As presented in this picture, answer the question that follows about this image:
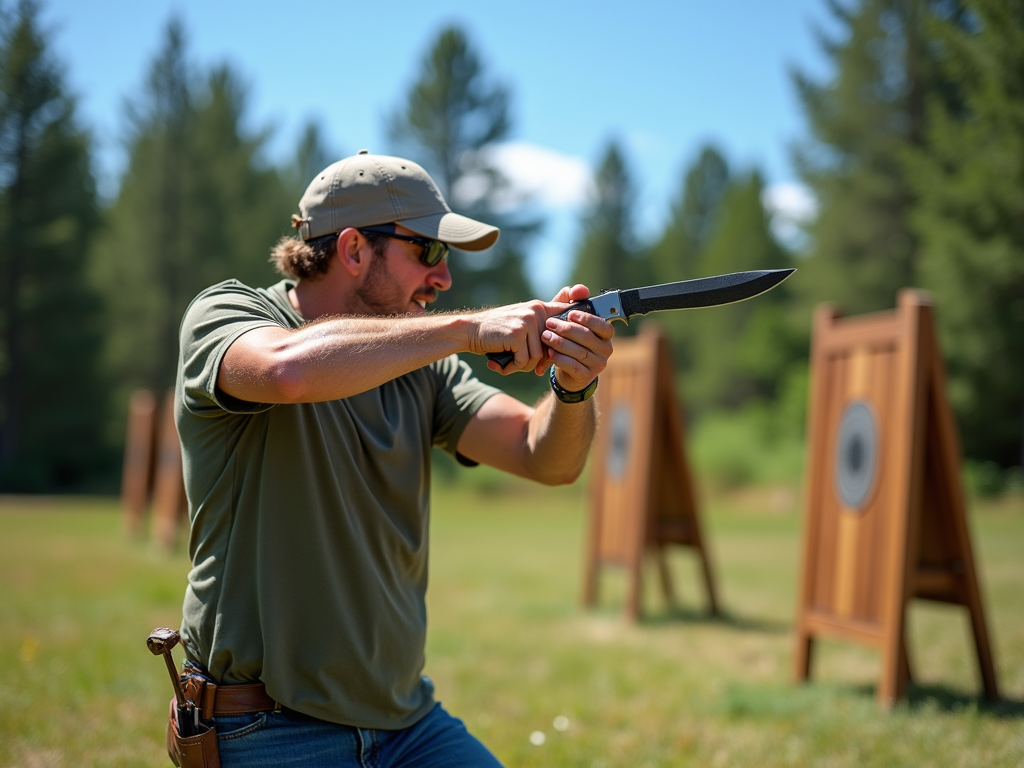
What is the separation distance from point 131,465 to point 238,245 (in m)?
24.3

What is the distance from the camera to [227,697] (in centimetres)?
241

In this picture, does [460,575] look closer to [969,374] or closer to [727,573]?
[727,573]

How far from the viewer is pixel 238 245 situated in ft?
133

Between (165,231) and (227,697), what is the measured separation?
39855 mm

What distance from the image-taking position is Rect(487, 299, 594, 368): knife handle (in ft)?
7.97

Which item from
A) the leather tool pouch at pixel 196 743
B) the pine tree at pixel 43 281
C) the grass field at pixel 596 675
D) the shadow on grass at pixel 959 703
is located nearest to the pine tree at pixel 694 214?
the pine tree at pixel 43 281

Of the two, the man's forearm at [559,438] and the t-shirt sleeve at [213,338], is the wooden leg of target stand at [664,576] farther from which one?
the t-shirt sleeve at [213,338]

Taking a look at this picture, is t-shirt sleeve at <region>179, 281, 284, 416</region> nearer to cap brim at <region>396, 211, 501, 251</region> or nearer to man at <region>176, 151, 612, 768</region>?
man at <region>176, 151, 612, 768</region>

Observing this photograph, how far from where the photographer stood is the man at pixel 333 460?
7.56 feet

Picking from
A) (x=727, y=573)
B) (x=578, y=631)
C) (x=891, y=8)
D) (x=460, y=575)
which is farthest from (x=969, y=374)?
(x=578, y=631)

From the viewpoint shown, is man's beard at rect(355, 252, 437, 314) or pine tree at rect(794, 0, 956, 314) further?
pine tree at rect(794, 0, 956, 314)

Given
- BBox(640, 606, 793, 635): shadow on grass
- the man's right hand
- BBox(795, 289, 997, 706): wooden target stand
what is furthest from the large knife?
BBox(640, 606, 793, 635): shadow on grass

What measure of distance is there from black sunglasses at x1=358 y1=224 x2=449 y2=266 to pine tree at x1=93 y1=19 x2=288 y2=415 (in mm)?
36691

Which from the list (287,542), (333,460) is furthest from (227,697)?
(333,460)
